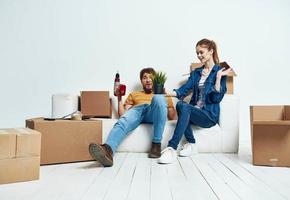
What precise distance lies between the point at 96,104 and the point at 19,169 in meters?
1.32

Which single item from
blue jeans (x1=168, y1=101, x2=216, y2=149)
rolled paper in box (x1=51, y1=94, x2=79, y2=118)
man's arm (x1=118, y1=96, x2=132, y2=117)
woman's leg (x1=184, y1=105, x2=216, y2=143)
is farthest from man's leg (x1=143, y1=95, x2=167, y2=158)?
rolled paper in box (x1=51, y1=94, x2=79, y2=118)

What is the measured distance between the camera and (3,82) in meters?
3.48

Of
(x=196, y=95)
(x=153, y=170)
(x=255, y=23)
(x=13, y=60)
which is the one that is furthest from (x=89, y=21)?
(x=153, y=170)

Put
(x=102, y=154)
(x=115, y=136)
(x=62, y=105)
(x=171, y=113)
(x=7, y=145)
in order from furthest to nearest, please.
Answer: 1. (x=62, y=105)
2. (x=171, y=113)
3. (x=115, y=136)
4. (x=102, y=154)
5. (x=7, y=145)

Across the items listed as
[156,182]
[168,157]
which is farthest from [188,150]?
[156,182]

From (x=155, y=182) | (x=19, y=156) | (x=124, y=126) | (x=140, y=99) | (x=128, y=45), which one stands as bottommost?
(x=155, y=182)

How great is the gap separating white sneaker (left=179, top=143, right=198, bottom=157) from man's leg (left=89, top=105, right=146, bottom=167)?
1.38ft

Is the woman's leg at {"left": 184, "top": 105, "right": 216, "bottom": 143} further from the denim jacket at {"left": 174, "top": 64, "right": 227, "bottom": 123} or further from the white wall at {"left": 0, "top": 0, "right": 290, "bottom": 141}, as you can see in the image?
the white wall at {"left": 0, "top": 0, "right": 290, "bottom": 141}

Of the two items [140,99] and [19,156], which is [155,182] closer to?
[19,156]

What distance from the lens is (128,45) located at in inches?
136

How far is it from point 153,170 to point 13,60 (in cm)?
235

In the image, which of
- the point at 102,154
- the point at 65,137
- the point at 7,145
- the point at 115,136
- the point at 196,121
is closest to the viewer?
the point at 7,145

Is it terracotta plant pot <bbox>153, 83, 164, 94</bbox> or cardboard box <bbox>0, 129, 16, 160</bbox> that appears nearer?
cardboard box <bbox>0, 129, 16, 160</bbox>

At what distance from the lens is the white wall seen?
3451mm
